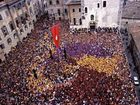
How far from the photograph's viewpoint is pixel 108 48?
38.8m

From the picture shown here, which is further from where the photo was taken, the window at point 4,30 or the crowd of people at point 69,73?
the window at point 4,30

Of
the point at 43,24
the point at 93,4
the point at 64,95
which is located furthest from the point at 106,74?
the point at 43,24

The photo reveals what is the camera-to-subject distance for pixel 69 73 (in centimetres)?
3219

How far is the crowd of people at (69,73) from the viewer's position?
27.2 meters

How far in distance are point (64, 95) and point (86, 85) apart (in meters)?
3.41

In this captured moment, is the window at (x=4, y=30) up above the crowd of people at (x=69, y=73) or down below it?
above

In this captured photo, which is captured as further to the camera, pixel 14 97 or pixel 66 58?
pixel 66 58

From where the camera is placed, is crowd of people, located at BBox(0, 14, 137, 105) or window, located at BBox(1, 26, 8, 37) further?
window, located at BBox(1, 26, 8, 37)

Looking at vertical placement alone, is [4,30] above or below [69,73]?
above

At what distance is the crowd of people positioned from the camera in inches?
1069

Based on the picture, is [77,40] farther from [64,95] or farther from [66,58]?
[64,95]

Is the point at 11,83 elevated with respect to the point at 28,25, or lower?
lower

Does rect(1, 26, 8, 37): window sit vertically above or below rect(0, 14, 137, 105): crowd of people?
above

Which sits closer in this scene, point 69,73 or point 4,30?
point 69,73
